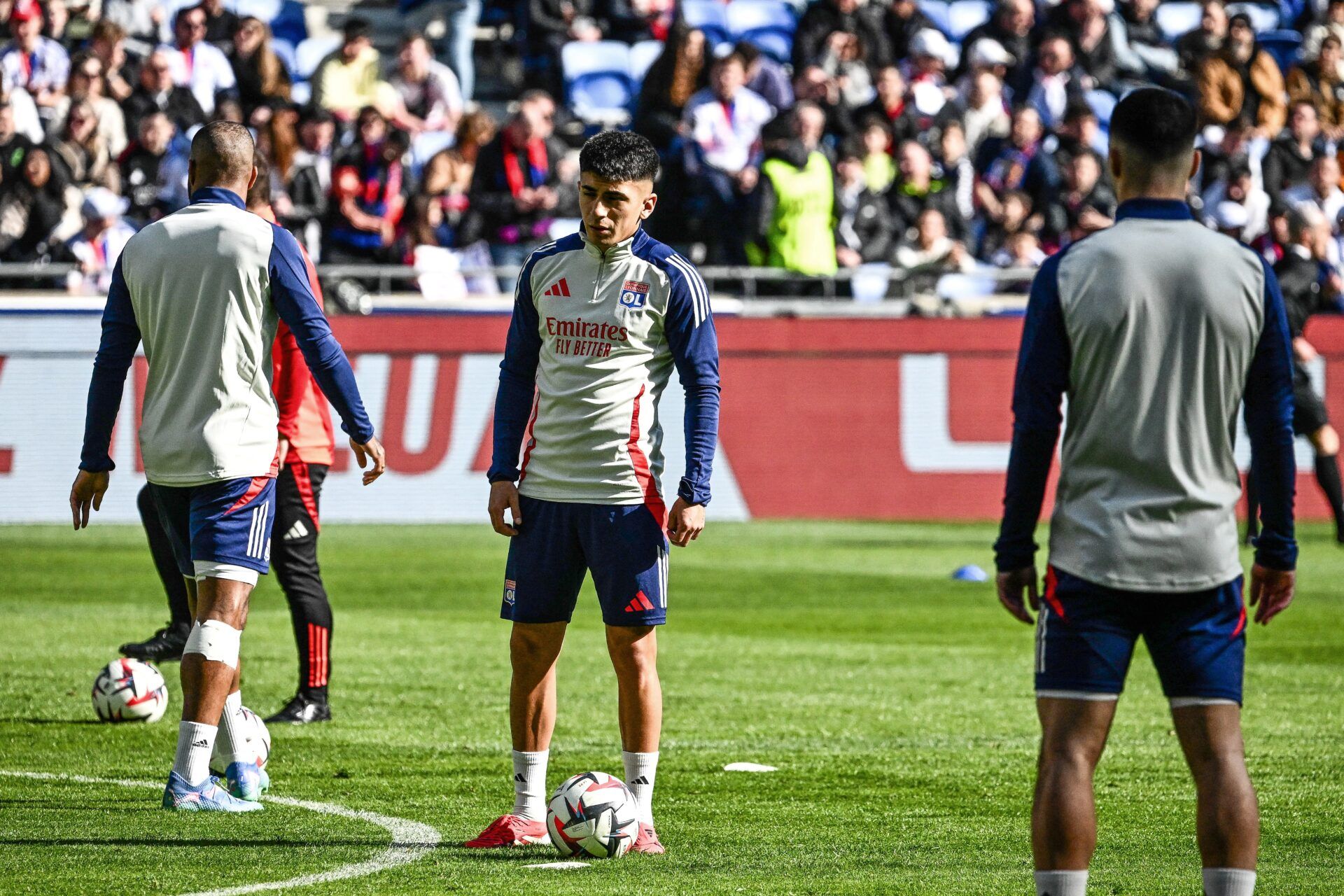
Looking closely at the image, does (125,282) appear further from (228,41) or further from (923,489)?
(228,41)

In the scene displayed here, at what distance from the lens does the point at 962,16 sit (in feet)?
79.3

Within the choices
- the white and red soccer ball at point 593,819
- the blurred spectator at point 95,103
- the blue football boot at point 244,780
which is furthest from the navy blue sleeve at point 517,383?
the blurred spectator at point 95,103

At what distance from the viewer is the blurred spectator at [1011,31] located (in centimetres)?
2294

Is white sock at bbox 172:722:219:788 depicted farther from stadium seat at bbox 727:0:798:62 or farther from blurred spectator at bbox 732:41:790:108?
stadium seat at bbox 727:0:798:62

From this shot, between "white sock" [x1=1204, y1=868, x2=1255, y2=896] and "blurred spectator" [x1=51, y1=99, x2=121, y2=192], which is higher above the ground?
"blurred spectator" [x1=51, y1=99, x2=121, y2=192]

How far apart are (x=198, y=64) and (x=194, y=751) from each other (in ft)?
49.1

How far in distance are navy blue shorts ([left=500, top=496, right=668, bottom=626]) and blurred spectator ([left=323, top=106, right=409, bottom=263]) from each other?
13148 mm

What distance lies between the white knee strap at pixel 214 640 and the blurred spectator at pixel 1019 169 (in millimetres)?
15053

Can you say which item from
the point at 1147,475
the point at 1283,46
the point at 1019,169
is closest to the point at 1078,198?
the point at 1019,169

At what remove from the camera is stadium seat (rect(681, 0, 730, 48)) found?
23562mm

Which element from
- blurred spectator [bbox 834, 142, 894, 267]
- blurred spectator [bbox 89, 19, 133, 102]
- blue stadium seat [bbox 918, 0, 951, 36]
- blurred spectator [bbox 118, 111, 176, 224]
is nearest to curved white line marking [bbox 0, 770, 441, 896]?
blurred spectator [bbox 118, 111, 176, 224]

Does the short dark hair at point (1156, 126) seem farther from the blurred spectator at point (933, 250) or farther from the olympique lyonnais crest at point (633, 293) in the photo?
the blurred spectator at point (933, 250)

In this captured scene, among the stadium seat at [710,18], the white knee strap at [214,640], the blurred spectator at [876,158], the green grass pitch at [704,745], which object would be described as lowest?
the green grass pitch at [704,745]

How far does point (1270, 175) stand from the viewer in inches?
843
